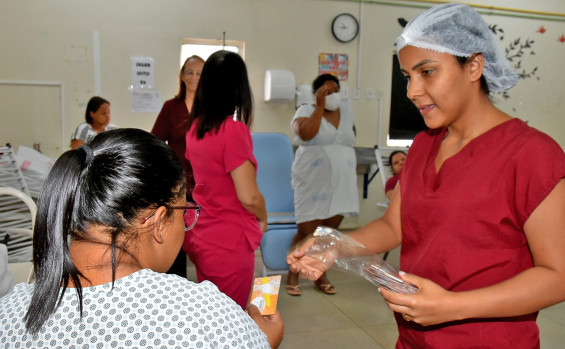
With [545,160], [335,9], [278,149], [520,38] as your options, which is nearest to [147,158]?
[545,160]

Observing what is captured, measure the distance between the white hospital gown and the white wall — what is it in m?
1.67

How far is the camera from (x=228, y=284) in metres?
1.67

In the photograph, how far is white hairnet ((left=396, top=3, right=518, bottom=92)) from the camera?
100 cm

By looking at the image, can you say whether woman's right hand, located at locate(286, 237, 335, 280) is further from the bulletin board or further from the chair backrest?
the bulletin board

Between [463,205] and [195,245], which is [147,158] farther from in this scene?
[195,245]

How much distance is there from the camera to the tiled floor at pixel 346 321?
2.55 meters

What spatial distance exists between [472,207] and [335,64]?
4.39 meters

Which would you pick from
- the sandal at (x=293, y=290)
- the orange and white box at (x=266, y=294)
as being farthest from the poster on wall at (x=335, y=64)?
the orange and white box at (x=266, y=294)

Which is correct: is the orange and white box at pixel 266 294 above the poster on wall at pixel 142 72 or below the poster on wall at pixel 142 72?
below

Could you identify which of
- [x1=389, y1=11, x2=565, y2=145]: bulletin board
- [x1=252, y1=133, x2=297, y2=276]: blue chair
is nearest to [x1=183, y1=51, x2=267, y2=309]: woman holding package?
[x1=252, y1=133, x2=297, y2=276]: blue chair

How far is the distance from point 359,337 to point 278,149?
145 centimetres

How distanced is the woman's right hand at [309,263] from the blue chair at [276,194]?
1.98m

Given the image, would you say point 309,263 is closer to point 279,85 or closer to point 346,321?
point 346,321

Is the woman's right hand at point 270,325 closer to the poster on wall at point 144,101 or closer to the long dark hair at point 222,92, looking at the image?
the long dark hair at point 222,92
